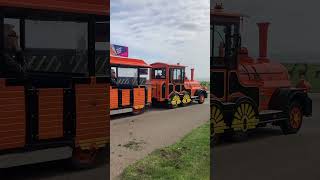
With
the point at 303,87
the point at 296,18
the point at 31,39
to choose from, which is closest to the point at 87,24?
the point at 31,39

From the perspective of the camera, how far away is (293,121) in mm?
3184

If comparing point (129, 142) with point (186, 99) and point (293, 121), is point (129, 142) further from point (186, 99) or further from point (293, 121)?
point (293, 121)

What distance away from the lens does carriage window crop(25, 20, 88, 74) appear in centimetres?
254

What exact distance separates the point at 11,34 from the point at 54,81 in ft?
1.37

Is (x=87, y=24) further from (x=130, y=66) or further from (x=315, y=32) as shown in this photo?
(x=315, y=32)

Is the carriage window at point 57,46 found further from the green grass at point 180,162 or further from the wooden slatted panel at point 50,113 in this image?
the green grass at point 180,162

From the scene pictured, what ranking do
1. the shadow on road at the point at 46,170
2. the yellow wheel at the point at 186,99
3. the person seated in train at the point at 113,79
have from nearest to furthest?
the shadow on road at the point at 46,170 → the person seated in train at the point at 113,79 → the yellow wheel at the point at 186,99

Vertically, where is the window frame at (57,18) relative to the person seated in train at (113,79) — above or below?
above

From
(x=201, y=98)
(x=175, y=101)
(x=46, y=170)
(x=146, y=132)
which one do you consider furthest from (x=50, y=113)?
(x=175, y=101)

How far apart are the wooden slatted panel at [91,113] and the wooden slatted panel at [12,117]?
1.23ft

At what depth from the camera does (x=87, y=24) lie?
2594 mm

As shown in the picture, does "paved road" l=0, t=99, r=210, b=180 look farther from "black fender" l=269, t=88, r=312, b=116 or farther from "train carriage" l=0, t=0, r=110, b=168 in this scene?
"black fender" l=269, t=88, r=312, b=116

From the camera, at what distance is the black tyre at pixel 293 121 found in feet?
10.3

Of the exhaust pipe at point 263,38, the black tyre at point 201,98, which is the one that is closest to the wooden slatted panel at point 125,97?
the black tyre at point 201,98
